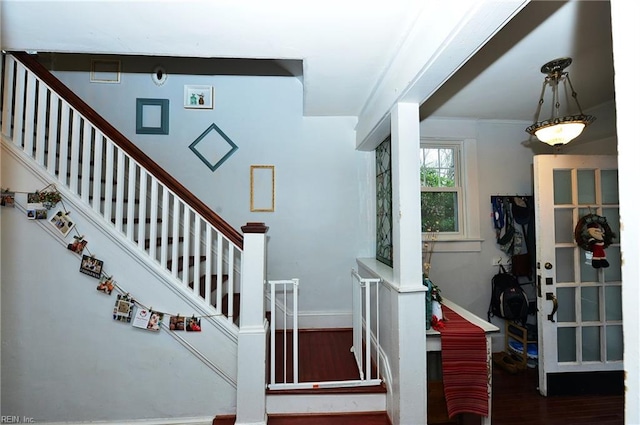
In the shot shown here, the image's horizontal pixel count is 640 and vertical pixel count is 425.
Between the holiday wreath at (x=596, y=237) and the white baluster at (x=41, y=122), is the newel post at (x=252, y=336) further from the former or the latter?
the holiday wreath at (x=596, y=237)

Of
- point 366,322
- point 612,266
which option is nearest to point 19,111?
point 366,322

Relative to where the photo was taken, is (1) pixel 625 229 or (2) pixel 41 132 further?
(2) pixel 41 132

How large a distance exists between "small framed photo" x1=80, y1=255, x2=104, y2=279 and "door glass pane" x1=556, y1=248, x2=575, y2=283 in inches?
147

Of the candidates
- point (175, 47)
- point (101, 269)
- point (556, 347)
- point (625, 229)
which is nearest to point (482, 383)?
point (556, 347)

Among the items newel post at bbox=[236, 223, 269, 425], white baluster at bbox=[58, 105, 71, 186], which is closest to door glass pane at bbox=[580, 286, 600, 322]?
newel post at bbox=[236, 223, 269, 425]

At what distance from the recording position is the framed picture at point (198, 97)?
9.76ft

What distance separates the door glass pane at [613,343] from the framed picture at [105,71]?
5.37 meters

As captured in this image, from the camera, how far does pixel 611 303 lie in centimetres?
245

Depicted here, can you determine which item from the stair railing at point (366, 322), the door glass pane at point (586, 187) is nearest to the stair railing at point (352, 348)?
the stair railing at point (366, 322)

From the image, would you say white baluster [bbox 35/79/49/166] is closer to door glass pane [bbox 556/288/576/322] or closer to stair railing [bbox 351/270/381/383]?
stair railing [bbox 351/270/381/383]

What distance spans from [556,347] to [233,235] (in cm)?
291

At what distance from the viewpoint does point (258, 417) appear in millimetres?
1899

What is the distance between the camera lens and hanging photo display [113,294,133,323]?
1958 millimetres

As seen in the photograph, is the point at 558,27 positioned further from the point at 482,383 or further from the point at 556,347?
the point at 556,347
